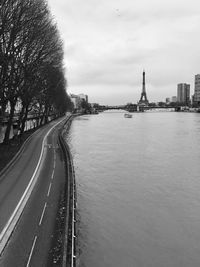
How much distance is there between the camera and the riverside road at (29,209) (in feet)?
59.4

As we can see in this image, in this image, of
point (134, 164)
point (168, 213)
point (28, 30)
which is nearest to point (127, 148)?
point (134, 164)

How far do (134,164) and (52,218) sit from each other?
23.6 meters

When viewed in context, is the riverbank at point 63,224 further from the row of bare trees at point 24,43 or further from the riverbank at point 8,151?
the row of bare trees at point 24,43

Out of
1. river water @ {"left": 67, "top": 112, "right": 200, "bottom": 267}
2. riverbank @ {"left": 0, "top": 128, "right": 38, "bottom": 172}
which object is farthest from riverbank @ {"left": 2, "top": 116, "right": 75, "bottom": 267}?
riverbank @ {"left": 0, "top": 128, "right": 38, "bottom": 172}

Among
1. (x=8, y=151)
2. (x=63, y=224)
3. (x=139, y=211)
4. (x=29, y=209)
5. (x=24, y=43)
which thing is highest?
(x=24, y=43)

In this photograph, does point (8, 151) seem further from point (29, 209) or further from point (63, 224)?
point (63, 224)

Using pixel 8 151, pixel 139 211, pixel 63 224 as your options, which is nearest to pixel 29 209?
pixel 63 224

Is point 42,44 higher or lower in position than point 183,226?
higher

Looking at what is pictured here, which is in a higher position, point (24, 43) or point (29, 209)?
point (24, 43)

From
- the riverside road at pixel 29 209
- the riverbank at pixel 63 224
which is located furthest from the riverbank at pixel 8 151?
the riverbank at pixel 63 224

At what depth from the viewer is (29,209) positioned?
2462 cm

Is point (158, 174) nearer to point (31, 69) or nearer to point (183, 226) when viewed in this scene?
point (183, 226)

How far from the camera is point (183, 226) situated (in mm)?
24438

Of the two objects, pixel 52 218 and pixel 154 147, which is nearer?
pixel 52 218
